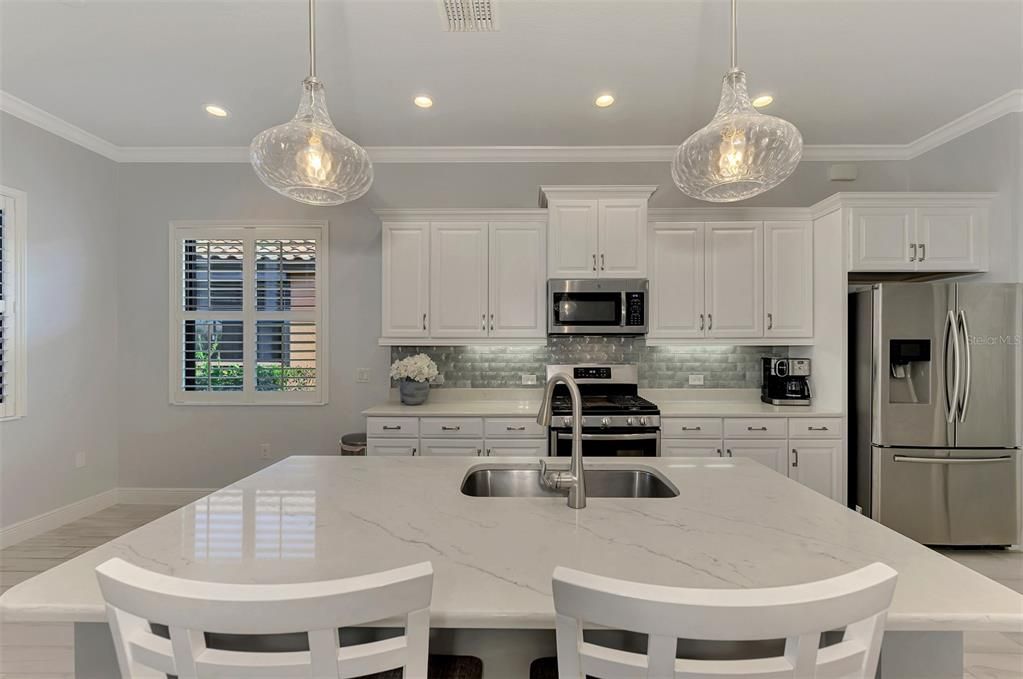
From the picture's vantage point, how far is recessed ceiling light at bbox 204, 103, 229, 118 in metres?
3.21

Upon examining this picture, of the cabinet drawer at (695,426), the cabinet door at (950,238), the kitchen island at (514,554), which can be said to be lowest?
the cabinet drawer at (695,426)

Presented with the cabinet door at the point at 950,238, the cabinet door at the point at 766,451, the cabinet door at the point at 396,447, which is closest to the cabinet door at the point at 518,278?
the cabinet door at the point at 396,447

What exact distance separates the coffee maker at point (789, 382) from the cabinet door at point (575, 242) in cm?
154

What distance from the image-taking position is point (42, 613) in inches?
33.7

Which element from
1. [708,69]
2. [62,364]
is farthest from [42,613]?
[62,364]

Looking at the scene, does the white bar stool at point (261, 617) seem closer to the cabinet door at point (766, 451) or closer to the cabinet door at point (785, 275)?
the cabinet door at point (766, 451)

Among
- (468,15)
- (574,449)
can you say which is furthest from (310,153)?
(574,449)

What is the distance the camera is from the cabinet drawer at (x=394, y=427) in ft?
10.8

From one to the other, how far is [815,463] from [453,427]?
245 cm

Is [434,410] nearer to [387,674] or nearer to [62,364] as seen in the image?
[387,674]

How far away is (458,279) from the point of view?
11.8ft

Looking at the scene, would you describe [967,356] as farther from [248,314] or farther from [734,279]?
[248,314]

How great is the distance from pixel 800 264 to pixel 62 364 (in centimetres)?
551

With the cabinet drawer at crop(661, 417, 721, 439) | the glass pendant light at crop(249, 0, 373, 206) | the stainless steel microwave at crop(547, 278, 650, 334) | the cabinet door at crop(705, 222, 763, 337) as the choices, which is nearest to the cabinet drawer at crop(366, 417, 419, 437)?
the stainless steel microwave at crop(547, 278, 650, 334)
